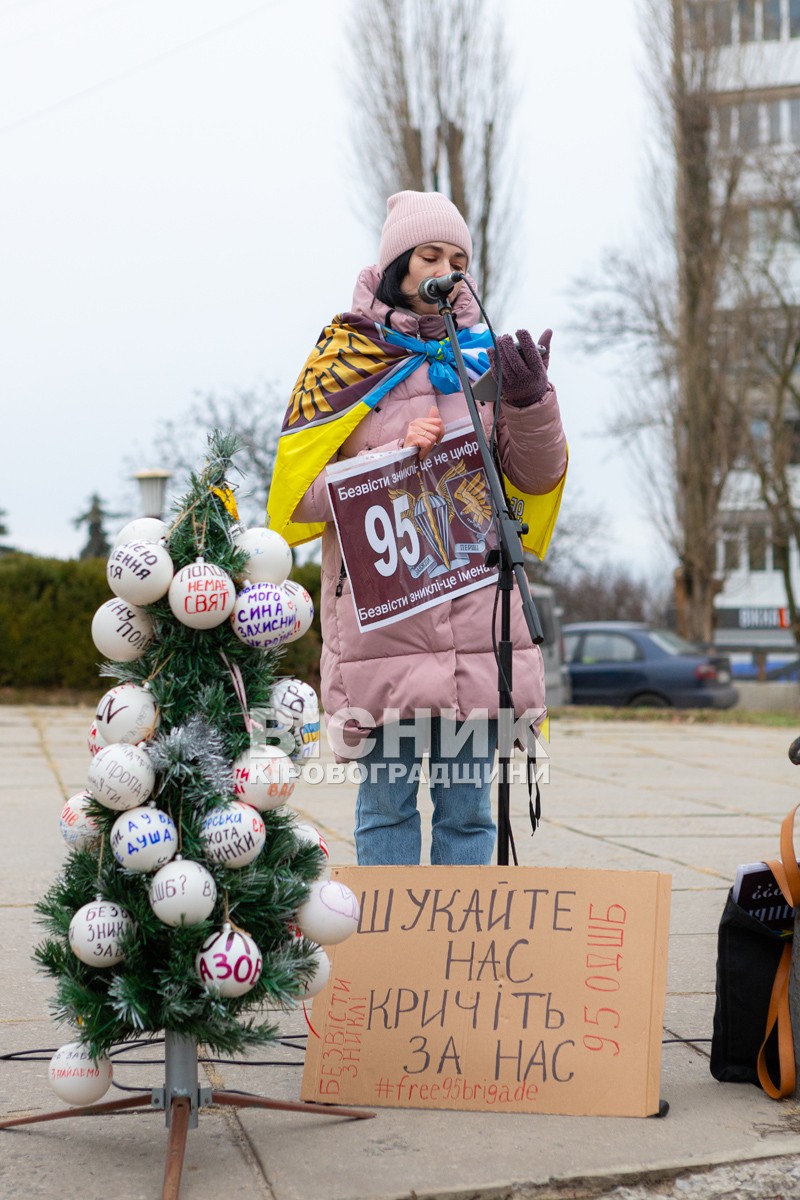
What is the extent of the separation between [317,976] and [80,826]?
501 millimetres

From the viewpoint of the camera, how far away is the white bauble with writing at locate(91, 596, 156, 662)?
2322 mm

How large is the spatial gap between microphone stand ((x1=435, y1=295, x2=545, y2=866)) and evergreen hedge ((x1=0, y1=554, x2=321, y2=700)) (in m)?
11.2

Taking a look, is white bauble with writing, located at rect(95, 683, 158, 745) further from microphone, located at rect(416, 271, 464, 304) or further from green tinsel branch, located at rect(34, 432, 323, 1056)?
microphone, located at rect(416, 271, 464, 304)

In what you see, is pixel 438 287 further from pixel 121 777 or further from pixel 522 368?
pixel 121 777

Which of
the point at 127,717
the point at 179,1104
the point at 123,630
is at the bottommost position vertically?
the point at 179,1104

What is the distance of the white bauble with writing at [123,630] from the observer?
2.32 metres

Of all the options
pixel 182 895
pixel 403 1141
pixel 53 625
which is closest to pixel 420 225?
pixel 182 895

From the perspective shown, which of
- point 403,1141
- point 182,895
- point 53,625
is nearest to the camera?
point 182,895

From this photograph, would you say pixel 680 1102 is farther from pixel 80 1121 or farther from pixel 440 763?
pixel 80 1121

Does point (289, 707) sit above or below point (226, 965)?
above

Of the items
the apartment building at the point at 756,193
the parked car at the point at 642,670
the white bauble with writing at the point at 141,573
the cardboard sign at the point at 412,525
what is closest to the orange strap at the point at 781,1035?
the cardboard sign at the point at 412,525

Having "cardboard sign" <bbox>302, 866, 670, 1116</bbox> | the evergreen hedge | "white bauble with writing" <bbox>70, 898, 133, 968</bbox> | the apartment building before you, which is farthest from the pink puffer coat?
the apartment building

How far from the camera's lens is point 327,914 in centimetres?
232

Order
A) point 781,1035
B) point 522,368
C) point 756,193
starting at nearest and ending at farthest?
point 781,1035 → point 522,368 → point 756,193
